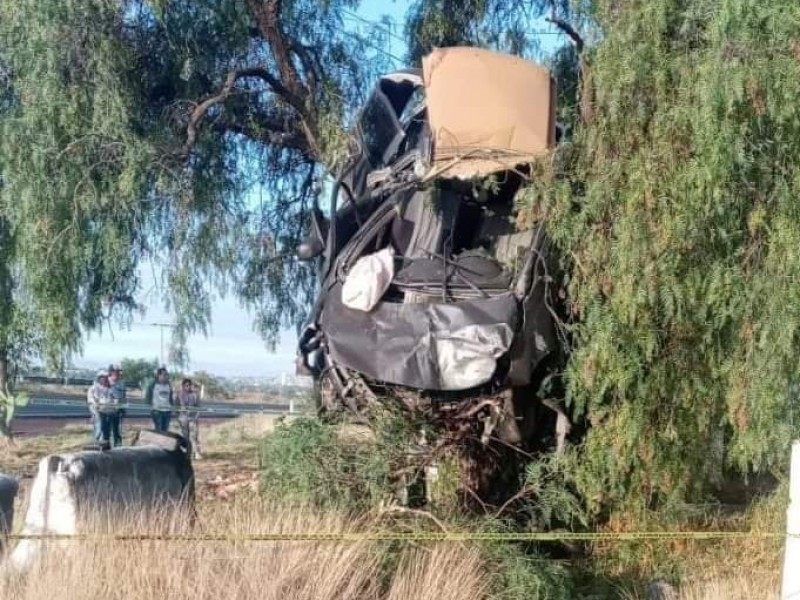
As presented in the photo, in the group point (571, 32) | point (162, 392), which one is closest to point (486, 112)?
point (571, 32)

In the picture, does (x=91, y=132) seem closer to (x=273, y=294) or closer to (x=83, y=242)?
(x=83, y=242)

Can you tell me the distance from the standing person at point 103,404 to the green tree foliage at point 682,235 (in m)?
6.56

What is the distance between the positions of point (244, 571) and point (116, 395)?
877 cm

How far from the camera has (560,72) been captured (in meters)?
9.12

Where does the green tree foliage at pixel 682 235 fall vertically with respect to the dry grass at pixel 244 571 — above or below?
above

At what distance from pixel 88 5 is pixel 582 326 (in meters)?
6.39

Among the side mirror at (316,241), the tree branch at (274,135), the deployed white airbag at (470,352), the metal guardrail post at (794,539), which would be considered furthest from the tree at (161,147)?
the metal guardrail post at (794,539)

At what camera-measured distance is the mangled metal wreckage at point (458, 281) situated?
24.4ft

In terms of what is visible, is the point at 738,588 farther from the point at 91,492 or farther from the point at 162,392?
the point at 162,392

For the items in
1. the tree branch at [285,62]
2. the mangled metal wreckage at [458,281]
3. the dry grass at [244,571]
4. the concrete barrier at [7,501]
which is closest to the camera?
the dry grass at [244,571]

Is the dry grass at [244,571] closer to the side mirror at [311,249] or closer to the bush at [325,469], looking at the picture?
the bush at [325,469]

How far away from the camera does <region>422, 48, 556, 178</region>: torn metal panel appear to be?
7758mm

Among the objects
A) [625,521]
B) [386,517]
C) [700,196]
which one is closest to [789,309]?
[700,196]

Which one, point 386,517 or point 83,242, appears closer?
point 386,517
